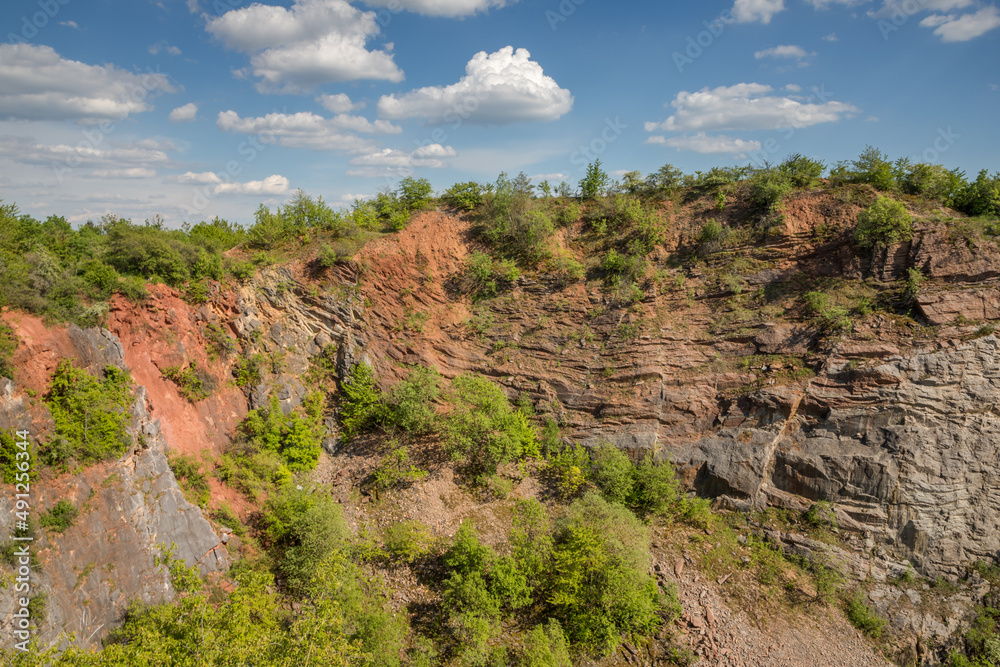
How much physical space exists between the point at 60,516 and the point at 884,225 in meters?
29.1

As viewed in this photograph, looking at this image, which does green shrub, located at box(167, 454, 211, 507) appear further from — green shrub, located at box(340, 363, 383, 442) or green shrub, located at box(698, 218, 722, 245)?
green shrub, located at box(698, 218, 722, 245)

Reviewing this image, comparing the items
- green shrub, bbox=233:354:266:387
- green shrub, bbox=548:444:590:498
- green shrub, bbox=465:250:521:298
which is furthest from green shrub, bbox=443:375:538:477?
green shrub, bbox=233:354:266:387

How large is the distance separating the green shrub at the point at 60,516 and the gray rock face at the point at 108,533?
15 cm

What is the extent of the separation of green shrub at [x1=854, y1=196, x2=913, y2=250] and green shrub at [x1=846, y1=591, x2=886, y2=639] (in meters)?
13.5

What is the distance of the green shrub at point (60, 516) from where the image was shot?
37.2 ft

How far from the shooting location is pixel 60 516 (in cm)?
1152

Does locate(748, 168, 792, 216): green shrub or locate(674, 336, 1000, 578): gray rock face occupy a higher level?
locate(748, 168, 792, 216): green shrub

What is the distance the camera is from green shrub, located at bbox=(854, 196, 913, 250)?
18203mm

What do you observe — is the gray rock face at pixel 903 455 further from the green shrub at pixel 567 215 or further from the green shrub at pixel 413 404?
the green shrub at pixel 567 215

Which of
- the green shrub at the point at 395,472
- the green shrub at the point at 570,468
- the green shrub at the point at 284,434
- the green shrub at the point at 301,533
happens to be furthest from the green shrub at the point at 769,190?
the green shrub at the point at 284,434

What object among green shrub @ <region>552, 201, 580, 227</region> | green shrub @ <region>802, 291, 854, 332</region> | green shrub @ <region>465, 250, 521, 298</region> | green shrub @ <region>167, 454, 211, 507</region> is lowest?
green shrub @ <region>167, 454, 211, 507</region>

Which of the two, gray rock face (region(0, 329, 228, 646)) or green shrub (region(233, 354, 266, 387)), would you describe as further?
green shrub (region(233, 354, 266, 387))

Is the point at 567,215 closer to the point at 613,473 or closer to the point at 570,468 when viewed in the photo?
the point at 570,468

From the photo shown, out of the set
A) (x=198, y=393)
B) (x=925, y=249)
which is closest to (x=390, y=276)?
(x=198, y=393)
